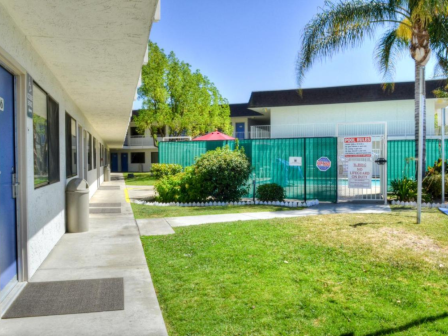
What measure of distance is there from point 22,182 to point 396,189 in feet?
35.4

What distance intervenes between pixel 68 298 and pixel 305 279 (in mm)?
2792

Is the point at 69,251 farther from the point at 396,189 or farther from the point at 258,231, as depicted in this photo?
the point at 396,189

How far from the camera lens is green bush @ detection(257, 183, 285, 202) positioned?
1247cm

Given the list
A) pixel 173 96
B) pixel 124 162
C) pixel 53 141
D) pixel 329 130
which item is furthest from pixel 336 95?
pixel 53 141

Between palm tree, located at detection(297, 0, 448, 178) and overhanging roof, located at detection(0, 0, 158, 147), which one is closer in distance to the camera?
overhanging roof, located at detection(0, 0, 158, 147)

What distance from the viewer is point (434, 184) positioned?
11938mm

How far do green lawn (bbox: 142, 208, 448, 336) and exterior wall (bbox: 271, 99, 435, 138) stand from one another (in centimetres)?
2424

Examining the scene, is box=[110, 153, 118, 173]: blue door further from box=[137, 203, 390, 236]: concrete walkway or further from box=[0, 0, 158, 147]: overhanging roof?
box=[0, 0, 158, 147]: overhanging roof

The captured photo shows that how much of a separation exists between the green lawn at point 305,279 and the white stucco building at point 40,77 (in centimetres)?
167

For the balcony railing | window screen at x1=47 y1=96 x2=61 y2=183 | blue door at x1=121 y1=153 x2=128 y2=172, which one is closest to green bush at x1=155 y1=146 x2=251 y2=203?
window screen at x1=47 y1=96 x2=61 y2=183

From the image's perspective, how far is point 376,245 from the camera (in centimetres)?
621

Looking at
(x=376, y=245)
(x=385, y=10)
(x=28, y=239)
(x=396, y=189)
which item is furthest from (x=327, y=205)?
(x=28, y=239)

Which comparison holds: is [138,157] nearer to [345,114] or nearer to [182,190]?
[345,114]

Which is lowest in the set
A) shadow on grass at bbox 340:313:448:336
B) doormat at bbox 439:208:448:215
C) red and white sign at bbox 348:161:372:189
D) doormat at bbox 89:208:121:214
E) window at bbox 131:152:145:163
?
shadow on grass at bbox 340:313:448:336
